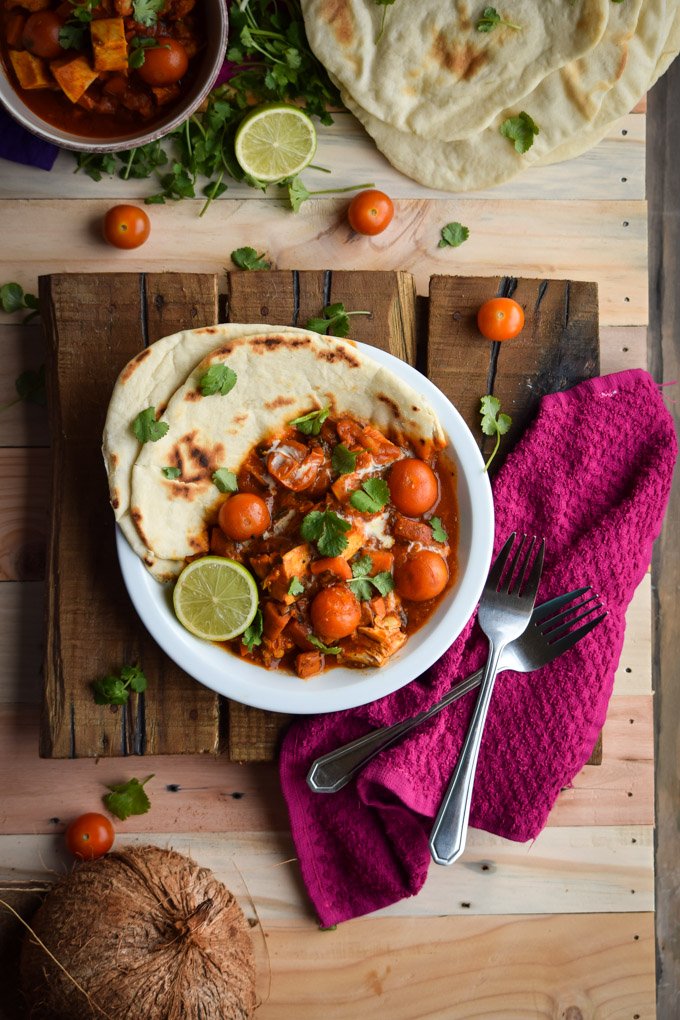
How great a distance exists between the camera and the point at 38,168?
3254mm

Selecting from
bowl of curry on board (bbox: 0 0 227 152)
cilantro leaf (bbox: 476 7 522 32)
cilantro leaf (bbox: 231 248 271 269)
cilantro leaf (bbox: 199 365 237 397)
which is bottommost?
cilantro leaf (bbox: 199 365 237 397)

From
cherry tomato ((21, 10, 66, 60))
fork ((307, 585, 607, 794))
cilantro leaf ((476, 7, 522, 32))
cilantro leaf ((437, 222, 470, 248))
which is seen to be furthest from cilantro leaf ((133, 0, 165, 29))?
fork ((307, 585, 607, 794))

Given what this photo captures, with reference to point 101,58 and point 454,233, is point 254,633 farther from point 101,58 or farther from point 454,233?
point 101,58

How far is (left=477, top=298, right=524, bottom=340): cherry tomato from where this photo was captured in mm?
3004

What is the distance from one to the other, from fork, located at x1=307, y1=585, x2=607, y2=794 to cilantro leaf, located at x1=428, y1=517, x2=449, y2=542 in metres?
0.44

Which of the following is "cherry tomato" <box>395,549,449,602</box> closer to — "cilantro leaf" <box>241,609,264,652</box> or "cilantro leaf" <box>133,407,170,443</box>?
"cilantro leaf" <box>241,609,264,652</box>

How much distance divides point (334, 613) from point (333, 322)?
1.01 meters

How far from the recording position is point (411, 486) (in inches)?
107

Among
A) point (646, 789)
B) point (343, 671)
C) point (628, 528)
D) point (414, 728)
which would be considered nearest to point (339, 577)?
point (343, 671)

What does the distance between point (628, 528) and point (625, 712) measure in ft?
2.45

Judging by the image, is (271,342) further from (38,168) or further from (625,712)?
(625,712)

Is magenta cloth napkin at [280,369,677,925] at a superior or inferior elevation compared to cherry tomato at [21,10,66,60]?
inferior

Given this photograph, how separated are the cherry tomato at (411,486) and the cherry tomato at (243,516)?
16.0 inches

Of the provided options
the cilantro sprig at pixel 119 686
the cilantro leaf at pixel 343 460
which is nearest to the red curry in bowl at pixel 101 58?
the cilantro leaf at pixel 343 460
